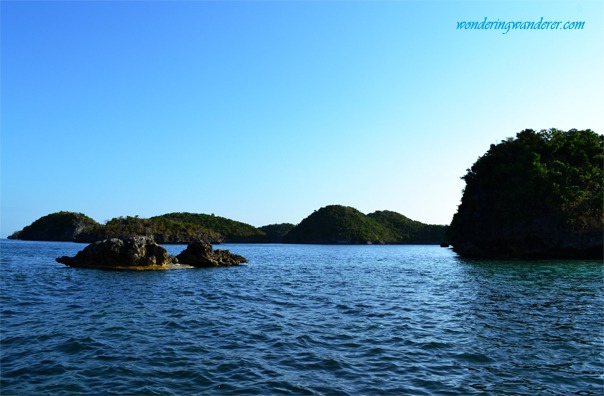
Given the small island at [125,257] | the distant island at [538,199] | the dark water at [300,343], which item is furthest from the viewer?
the distant island at [538,199]

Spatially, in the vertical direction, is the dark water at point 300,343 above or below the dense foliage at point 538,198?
below

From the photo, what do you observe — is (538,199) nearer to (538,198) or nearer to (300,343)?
(538,198)

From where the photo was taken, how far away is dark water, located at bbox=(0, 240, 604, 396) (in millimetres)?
10953

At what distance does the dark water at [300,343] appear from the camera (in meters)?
11.0

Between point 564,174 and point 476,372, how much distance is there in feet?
226

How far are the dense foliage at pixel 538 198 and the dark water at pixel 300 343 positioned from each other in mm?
43916

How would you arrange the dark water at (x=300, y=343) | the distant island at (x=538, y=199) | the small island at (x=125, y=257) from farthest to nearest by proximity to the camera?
the distant island at (x=538, y=199), the small island at (x=125, y=257), the dark water at (x=300, y=343)

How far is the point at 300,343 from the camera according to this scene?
591 inches

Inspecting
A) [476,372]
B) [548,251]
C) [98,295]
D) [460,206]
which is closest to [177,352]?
[476,372]

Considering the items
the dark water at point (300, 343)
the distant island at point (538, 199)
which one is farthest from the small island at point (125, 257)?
the distant island at point (538, 199)

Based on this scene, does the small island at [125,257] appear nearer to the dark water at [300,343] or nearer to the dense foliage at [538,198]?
the dark water at [300,343]

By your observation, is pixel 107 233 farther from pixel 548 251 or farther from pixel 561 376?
pixel 561 376

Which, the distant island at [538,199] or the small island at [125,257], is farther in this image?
the distant island at [538,199]

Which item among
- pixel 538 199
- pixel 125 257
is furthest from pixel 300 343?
pixel 538 199
